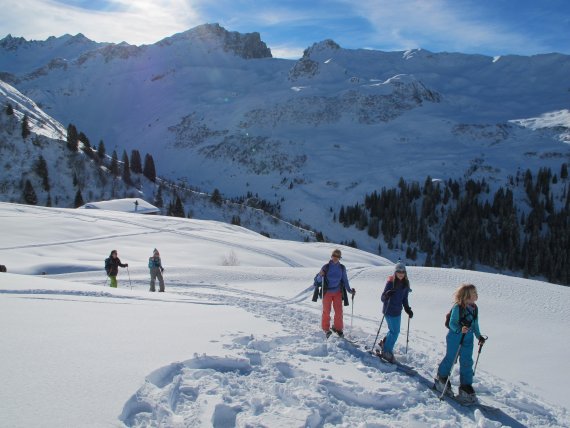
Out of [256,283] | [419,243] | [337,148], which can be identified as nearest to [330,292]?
[256,283]

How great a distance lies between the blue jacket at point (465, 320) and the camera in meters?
8.12

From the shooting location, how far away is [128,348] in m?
7.51

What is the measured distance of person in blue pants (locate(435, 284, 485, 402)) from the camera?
8039 millimetres

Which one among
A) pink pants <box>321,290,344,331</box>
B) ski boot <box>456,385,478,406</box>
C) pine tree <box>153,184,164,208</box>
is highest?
pine tree <box>153,184,164,208</box>

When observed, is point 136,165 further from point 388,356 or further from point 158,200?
point 388,356

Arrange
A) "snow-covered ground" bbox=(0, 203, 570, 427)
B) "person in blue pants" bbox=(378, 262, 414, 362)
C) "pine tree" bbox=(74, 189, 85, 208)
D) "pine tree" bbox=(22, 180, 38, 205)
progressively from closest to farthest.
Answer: "snow-covered ground" bbox=(0, 203, 570, 427) < "person in blue pants" bbox=(378, 262, 414, 362) < "pine tree" bbox=(22, 180, 38, 205) < "pine tree" bbox=(74, 189, 85, 208)

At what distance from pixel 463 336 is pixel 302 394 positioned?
349 cm

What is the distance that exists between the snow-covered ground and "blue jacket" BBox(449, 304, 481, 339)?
51.1 inches

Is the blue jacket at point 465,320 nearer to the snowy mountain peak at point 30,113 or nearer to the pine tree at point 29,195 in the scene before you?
the pine tree at point 29,195

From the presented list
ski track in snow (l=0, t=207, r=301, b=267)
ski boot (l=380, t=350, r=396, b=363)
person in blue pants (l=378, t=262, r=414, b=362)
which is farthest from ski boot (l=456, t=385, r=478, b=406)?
ski track in snow (l=0, t=207, r=301, b=267)

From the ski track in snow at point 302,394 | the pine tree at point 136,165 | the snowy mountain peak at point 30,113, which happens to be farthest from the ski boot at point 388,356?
the pine tree at point 136,165

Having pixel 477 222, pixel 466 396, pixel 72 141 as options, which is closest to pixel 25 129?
pixel 72 141

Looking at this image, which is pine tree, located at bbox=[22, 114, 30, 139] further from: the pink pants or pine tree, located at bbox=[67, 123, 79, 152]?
the pink pants

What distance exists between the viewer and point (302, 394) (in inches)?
265
